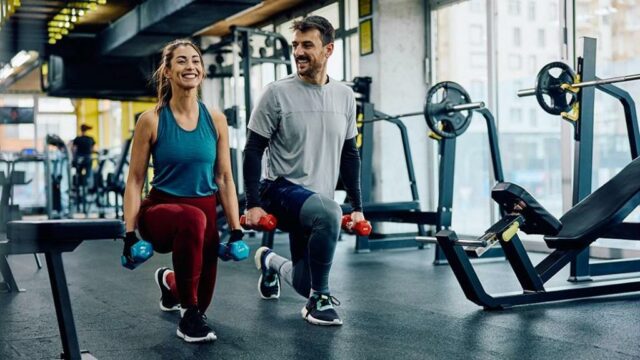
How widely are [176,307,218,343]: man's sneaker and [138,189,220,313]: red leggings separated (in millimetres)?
35

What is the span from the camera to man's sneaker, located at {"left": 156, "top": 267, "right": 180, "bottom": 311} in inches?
118

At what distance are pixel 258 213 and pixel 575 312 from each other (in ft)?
4.48

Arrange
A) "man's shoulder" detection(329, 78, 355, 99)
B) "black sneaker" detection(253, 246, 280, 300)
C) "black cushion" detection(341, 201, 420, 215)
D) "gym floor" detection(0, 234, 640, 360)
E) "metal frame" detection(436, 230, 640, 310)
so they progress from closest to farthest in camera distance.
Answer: "gym floor" detection(0, 234, 640, 360)
"man's shoulder" detection(329, 78, 355, 99)
"metal frame" detection(436, 230, 640, 310)
"black sneaker" detection(253, 246, 280, 300)
"black cushion" detection(341, 201, 420, 215)

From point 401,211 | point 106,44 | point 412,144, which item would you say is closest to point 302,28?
point 401,211

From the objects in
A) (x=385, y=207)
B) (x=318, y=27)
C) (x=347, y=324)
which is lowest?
(x=347, y=324)

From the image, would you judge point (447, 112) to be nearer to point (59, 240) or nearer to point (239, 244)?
point (239, 244)

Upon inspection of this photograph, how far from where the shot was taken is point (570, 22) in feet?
17.2

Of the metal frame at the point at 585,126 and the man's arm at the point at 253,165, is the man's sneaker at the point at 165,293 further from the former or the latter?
the metal frame at the point at 585,126

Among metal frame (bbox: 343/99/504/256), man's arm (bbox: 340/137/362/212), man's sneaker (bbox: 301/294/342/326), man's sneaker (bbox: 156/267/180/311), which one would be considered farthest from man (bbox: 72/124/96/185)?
man's sneaker (bbox: 301/294/342/326)

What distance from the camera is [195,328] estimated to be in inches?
99.0

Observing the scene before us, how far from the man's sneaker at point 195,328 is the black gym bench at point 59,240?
520mm

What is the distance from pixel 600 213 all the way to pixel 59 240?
2113 mm

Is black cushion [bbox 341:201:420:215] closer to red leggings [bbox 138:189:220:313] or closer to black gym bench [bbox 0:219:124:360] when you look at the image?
red leggings [bbox 138:189:220:313]

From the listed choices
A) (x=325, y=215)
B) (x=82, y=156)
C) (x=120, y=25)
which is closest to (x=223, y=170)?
(x=325, y=215)
